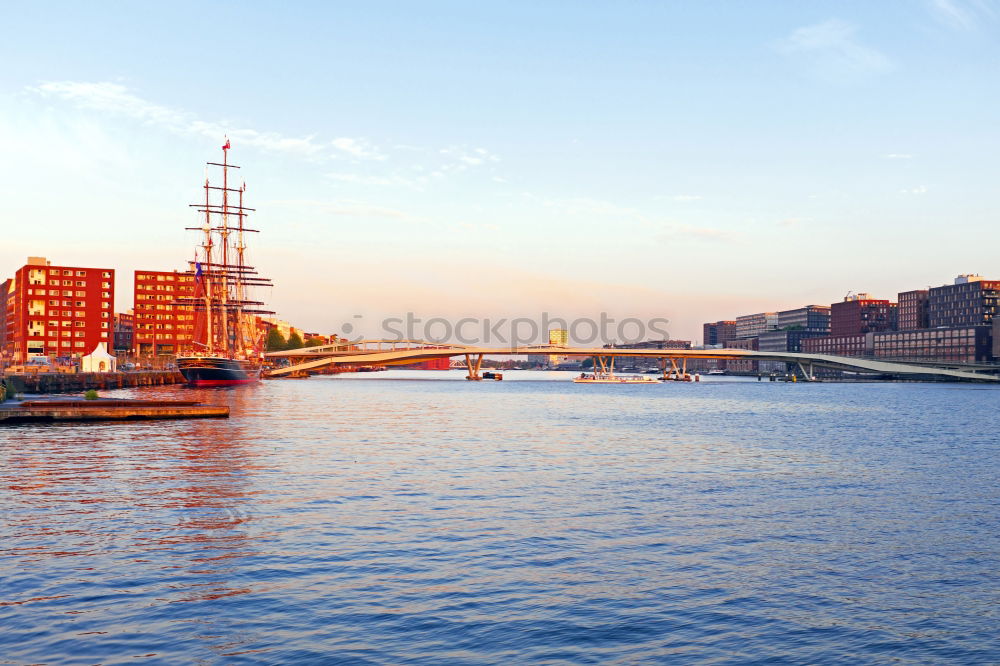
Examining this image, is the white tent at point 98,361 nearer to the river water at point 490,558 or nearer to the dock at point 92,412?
the dock at point 92,412

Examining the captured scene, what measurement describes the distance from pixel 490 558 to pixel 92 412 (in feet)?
169

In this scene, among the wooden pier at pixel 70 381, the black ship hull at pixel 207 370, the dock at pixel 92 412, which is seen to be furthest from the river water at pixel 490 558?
the black ship hull at pixel 207 370

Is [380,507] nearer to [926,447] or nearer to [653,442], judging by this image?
[653,442]

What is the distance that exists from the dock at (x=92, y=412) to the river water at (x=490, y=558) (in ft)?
59.7

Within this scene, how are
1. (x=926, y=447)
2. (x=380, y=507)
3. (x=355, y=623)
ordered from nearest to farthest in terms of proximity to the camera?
(x=355, y=623) < (x=380, y=507) < (x=926, y=447)

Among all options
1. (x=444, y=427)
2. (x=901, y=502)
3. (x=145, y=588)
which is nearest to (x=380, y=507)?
(x=145, y=588)

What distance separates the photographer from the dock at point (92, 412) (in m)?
58.4

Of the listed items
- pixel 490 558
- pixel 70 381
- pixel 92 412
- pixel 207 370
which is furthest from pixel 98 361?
pixel 490 558

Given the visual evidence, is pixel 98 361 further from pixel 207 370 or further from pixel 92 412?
pixel 92 412

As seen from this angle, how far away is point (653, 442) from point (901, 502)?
77.2 feet

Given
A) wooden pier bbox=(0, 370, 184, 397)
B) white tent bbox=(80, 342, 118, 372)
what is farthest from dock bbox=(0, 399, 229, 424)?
white tent bbox=(80, 342, 118, 372)

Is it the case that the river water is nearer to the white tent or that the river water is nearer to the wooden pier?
the wooden pier

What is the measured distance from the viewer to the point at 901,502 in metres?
29.5

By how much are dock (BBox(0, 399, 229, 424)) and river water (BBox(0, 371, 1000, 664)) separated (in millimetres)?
18208
